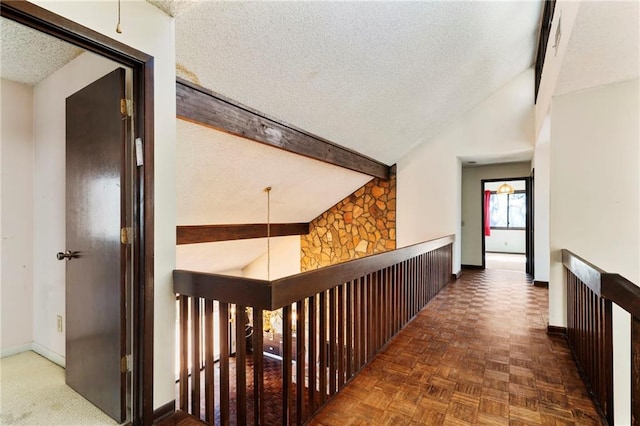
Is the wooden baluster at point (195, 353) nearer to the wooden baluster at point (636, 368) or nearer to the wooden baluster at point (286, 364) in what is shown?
the wooden baluster at point (286, 364)

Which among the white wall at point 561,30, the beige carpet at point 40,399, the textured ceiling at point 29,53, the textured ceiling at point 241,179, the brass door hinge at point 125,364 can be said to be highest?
the white wall at point 561,30

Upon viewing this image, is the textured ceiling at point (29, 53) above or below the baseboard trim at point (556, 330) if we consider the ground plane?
above

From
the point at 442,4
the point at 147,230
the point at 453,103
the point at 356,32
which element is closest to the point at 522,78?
the point at 453,103

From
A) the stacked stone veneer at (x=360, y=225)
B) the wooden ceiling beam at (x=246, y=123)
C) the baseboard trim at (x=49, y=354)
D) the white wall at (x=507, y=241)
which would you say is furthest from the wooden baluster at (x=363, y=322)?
the white wall at (x=507, y=241)

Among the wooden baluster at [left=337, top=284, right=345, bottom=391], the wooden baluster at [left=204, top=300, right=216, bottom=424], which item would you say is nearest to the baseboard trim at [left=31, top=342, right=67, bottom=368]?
the wooden baluster at [left=204, top=300, right=216, bottom=424]

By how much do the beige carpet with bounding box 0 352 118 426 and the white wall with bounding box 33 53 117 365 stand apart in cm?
13

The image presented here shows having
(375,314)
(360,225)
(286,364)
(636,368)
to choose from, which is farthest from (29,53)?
(360,225)

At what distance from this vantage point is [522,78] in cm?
511

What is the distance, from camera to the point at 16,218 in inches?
89.4

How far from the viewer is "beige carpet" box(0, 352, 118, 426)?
1657 millimetres

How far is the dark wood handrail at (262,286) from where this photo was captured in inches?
58.9

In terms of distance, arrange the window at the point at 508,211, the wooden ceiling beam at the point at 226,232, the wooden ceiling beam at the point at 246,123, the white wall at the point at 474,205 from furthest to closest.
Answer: the window at the point at 508,211
the white wall at the point at 474,205
the wooden ceiling beam at the point at 226,232
the wooden ceiling beam at the point at 246,123

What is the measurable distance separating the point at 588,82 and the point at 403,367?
2777 mm

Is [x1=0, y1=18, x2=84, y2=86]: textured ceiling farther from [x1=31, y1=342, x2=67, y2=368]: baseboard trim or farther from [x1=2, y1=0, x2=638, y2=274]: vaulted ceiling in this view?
[x1=31, y1=342, x2=67, y2=368]: baseboard trim
